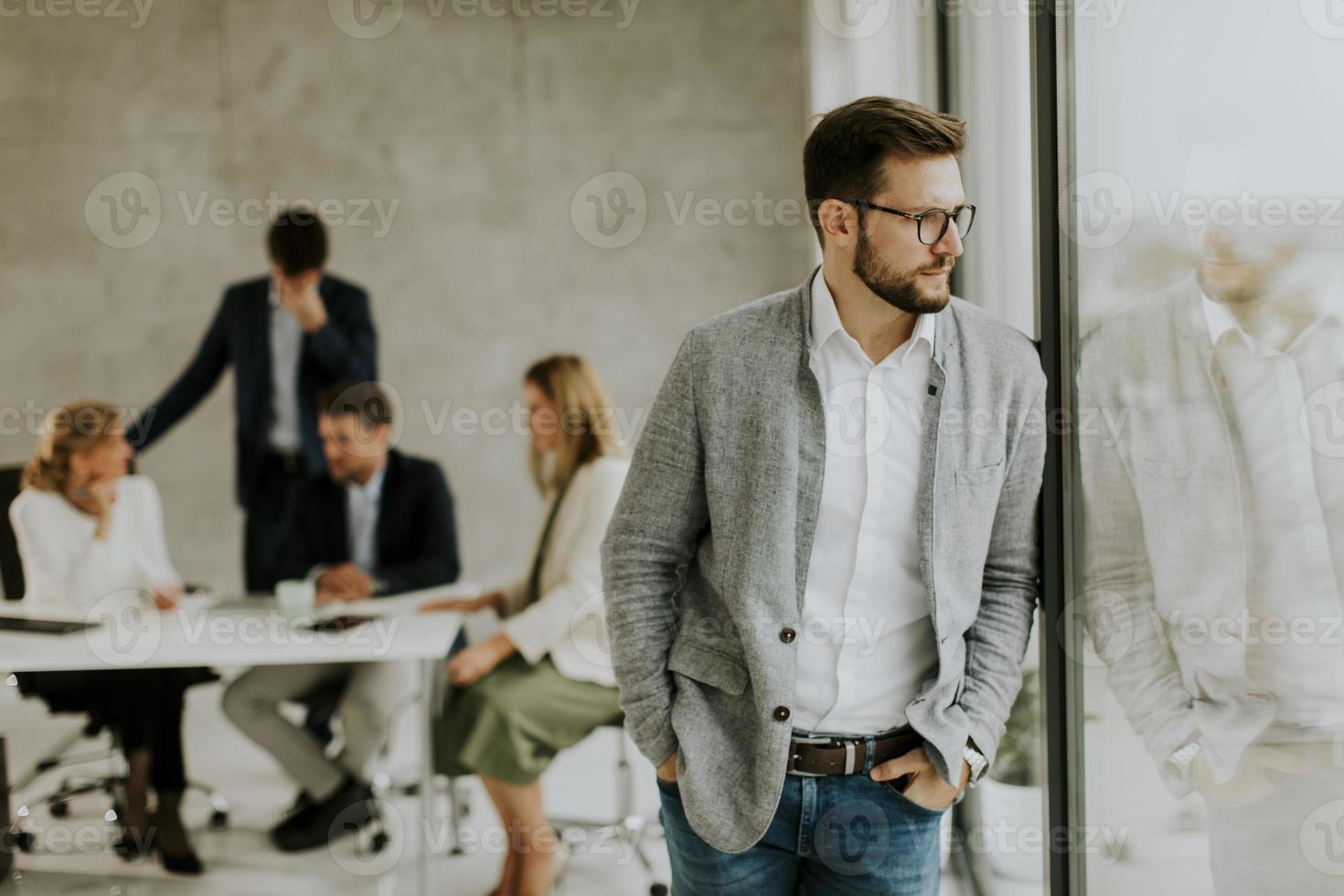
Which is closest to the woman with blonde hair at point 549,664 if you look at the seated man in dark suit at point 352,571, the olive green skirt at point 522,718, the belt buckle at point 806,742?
the olive green skirt at point 522,718

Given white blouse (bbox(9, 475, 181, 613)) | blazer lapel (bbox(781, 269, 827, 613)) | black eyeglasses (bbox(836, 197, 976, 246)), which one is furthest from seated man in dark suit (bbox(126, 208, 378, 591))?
black eyeglasses (bbox(836, 197, 976, 246))

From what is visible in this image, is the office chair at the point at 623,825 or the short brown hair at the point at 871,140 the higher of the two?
the short brown hair at the point at 871,140

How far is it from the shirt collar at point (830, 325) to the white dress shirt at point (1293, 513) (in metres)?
0.32

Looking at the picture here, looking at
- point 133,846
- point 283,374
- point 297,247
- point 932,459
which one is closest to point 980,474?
point 932,459

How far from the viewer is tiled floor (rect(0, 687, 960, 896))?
112 inches

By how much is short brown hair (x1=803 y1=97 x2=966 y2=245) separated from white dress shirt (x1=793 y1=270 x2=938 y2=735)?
145 mm

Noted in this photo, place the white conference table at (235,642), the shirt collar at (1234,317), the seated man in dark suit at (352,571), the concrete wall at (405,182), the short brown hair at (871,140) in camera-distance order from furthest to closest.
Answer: the concrete wall at (405,182) < the seated man in dark suit at (352,571) < the white conference table at (235,642) < the short brown hair at (871,140) < the shirt collar at (1234,317)

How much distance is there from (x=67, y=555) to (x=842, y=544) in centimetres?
251

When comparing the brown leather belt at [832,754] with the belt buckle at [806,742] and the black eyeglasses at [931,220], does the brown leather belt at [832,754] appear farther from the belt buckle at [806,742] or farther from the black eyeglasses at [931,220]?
the black eyeglasses at [931,220]

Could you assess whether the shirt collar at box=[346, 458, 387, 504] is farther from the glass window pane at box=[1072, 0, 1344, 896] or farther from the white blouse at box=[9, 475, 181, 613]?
the glass window pane at box=[1072, 0, 1344, 896]

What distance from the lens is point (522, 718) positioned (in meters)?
2.74

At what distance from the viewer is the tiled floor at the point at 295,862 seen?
286 cm

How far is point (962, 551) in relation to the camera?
1.34 meters

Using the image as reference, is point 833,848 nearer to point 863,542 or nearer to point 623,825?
point 863,542
